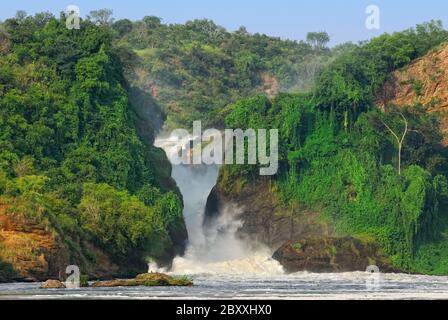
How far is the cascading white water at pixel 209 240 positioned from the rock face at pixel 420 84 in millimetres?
11463

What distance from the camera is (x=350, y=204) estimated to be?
99.4 metres

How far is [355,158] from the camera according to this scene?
100 meters

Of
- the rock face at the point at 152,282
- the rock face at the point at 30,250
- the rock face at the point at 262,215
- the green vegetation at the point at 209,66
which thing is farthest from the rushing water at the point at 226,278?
the green vegetation at the point at 209,66

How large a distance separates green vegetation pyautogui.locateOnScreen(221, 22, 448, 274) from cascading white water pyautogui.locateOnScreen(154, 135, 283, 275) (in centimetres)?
285

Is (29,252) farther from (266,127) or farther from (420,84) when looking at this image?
(420,84)

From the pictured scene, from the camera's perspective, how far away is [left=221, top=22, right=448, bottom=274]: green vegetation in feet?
317

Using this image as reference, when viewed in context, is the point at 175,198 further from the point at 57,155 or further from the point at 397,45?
the point at 397,45

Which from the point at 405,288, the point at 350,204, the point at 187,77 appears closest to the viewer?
the point at 405,288

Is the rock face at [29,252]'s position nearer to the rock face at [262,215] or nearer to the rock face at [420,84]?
the rock face at [262,215]

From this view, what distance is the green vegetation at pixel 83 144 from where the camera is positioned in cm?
8312

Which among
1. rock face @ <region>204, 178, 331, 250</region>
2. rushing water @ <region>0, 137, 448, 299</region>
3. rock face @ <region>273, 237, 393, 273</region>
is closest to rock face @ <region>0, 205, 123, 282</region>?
rushing water @ <region>0, 137, 448, 299</region>

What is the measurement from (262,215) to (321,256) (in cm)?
999
